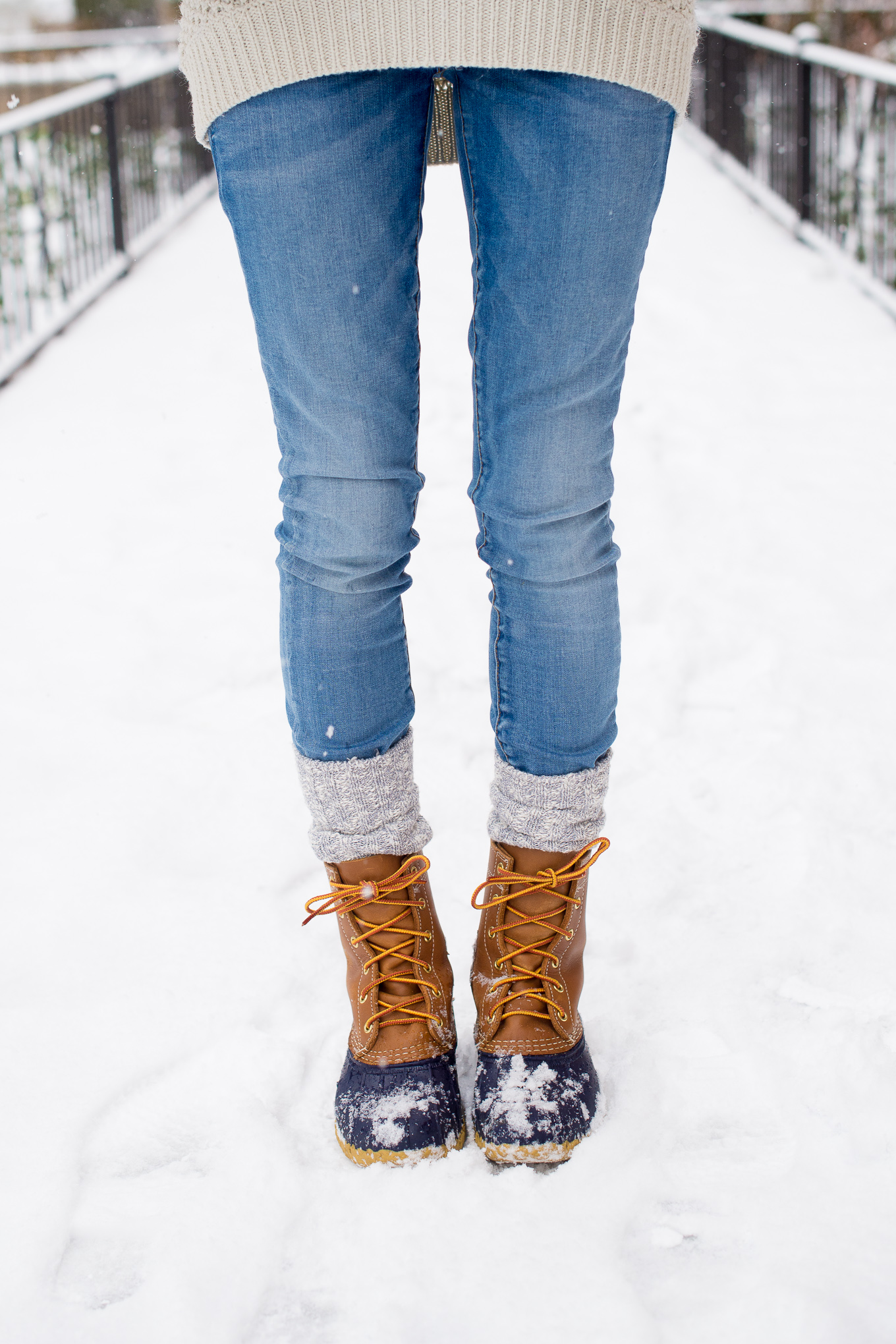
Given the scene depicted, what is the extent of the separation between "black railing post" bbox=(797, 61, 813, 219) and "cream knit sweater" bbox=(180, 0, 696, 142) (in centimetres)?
470

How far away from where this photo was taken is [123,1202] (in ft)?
2.99

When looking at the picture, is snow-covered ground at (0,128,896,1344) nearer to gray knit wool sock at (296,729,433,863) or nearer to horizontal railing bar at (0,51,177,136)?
gray knit wool sock at (296,729,433,863)

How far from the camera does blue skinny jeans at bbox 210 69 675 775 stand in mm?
769

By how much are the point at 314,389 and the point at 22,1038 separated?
0.75 m

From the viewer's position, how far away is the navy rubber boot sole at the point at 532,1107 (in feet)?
3.04

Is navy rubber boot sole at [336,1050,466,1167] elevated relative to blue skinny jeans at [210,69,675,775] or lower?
lower

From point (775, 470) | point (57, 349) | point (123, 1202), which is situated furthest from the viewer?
point (57, 349)

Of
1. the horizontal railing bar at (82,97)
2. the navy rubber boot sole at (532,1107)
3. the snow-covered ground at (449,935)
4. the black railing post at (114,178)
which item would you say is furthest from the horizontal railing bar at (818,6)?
the navy rubber boot sole at (532,1107)

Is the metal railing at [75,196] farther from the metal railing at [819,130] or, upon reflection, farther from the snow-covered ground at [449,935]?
the metal railing at [819,130]

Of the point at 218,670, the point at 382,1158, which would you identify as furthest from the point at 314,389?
the point at 218,670

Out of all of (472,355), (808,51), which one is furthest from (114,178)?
(472,355)

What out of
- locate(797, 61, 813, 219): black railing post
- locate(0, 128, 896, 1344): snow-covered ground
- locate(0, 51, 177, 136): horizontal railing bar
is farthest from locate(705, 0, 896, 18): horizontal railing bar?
locate(0, 128, 896, 1344): snow-covered ground

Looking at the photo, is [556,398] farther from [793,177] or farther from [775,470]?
[793,177]

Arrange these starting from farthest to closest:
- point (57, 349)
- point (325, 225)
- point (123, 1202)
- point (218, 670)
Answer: point (57, 349), point (218, 670), point (123, 1202), point (325, 225)
